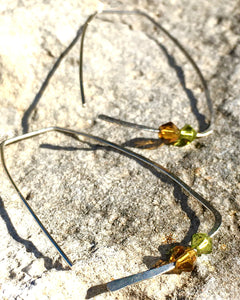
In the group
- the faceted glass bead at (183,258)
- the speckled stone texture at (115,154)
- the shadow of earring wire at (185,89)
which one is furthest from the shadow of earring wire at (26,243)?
the shadow of earring wire at (185,89)

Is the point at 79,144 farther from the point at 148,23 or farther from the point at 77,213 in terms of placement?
the point at 148,23

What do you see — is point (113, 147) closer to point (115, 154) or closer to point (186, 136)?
point (115, 154)

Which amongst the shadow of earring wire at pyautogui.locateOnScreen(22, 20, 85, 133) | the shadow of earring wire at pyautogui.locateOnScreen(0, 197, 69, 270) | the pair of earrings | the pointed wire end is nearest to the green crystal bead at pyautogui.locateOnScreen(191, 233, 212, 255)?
the pair of earrings

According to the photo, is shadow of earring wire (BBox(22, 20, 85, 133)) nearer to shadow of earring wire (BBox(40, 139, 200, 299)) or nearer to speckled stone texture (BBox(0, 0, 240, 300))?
speckled stone texture (BBox(0, 0, 240, 300))

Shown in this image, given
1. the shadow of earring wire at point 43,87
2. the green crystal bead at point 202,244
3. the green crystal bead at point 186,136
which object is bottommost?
the green crystal bead at point 202,244

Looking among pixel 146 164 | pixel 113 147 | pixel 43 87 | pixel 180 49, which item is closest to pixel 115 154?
pixel 113 147

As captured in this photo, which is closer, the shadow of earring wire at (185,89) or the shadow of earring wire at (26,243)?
the shadow of earring wire at (26,243)

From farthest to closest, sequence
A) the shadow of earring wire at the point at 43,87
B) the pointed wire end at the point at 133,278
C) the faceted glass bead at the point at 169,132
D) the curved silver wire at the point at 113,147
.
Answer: the shadow of earring wire at the point at 43,87
the faceted glass bead at the point at 169,132
the curved silver wire at the point at 113,147
the pointed wire end at the point at 133,278

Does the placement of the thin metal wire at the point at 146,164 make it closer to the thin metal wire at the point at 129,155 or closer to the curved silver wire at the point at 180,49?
the thin metal wire at the point at 129,155
